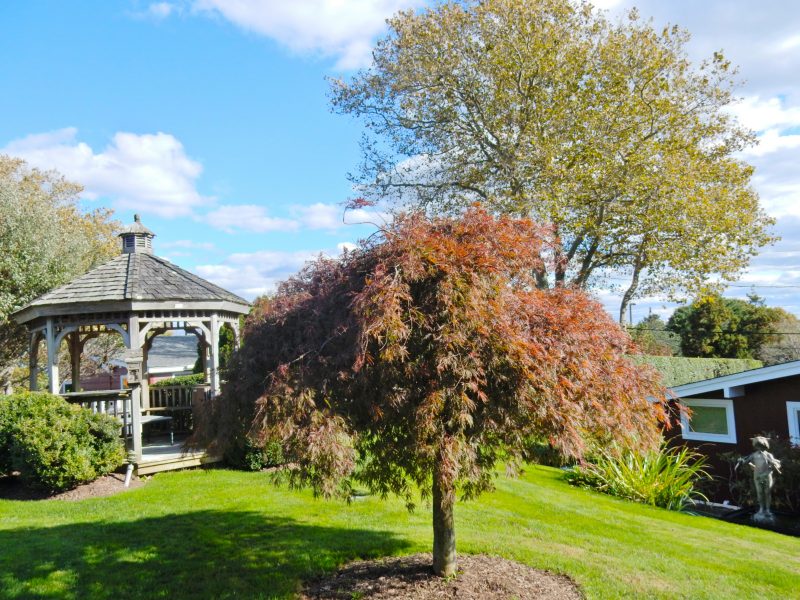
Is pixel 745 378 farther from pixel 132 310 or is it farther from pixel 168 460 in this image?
pixel 132 310

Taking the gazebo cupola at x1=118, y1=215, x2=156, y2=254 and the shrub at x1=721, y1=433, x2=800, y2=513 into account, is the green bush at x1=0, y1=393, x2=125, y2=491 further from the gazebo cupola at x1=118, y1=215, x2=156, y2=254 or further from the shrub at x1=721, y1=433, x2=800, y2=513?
the shrub at x1=721, y1=433, x2=800, y2=513

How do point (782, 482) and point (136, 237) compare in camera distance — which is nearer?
point (782, 482)

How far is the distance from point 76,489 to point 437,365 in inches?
324

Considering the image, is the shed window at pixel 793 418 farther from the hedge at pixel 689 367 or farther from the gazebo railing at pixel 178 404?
the gazebo railing at pixel 178 404

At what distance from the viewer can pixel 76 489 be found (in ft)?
31.4

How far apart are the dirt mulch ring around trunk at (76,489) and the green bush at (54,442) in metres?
0.13

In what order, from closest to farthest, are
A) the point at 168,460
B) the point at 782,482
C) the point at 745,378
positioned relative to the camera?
the point at 168,460
the point at 782,482
the point at 745,378

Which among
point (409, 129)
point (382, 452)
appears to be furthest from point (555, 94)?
point (382, 452)

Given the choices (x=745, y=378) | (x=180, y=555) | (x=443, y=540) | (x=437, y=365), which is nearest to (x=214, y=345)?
(x=180, y=555)

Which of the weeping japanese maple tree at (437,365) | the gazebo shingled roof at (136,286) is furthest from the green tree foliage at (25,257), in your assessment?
the weeping japanese maple tree at (437,365)

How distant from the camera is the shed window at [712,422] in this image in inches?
551

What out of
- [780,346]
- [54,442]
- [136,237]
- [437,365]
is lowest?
[54,442]

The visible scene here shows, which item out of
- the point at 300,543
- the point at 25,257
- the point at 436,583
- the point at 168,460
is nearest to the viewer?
the point at 436,583

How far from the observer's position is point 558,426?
434cm
